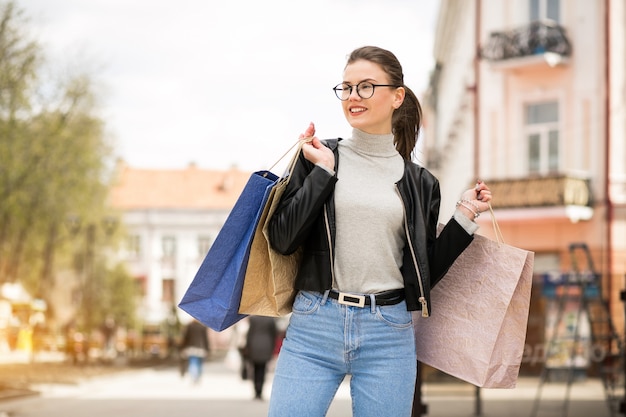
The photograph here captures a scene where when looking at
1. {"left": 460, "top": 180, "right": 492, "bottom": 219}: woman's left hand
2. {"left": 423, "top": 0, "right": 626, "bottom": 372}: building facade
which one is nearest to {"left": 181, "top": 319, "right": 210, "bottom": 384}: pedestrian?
{"left": 423, "top": 0, "right": 626, "bottom": 372}: building facade

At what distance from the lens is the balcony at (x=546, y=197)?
27781 millimetres

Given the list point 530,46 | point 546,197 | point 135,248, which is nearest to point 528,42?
point 530,46

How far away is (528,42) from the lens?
1141 inches

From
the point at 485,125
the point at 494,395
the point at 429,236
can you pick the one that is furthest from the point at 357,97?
the point at 485,125

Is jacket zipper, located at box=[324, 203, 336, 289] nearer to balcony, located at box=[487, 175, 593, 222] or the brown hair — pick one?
the brown hair

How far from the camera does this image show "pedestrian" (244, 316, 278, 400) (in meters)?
18.4

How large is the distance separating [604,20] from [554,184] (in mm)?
4078

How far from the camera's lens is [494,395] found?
16609 mm

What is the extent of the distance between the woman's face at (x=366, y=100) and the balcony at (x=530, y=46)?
83.6 feet

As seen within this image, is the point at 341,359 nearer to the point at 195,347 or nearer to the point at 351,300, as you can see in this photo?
the point at 351,300

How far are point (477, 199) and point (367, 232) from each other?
0.49m

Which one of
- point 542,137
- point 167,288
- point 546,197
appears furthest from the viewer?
point 167,288

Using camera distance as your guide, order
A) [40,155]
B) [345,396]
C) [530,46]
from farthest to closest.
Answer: [530,46] → [40,155] → [345,396]

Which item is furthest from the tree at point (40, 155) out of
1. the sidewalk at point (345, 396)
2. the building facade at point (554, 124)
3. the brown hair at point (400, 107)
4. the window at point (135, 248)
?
the window at point (135, 248)
